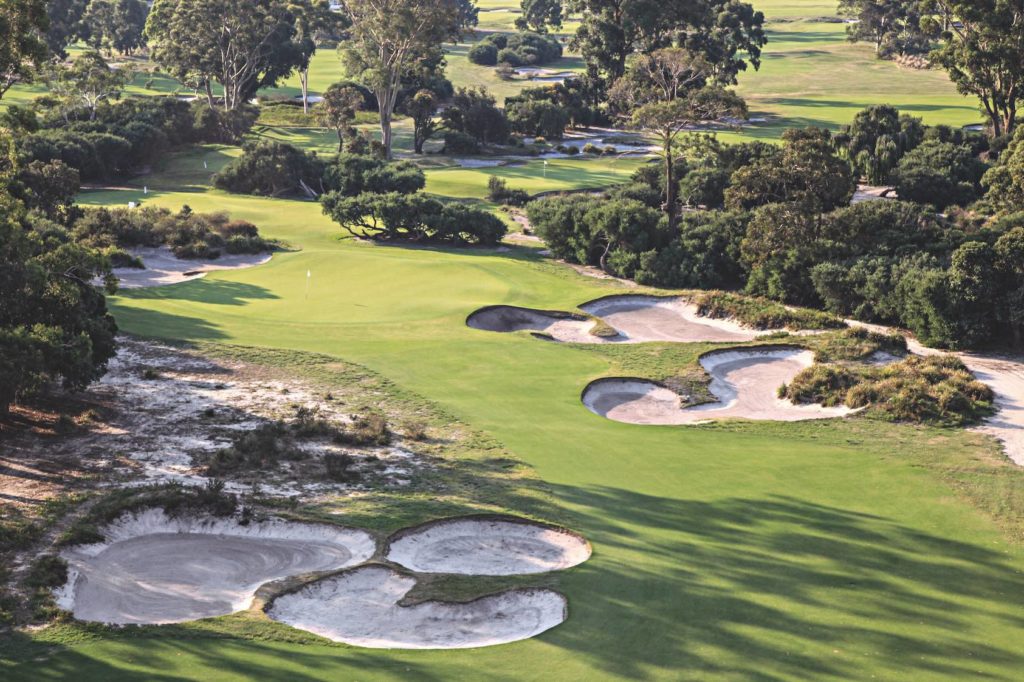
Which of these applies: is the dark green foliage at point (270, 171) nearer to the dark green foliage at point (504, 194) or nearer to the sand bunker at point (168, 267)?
the dark green foliage at point (504, 194)

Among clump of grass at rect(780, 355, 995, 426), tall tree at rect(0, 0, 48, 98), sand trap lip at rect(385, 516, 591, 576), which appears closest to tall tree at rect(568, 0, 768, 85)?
clump of grass at rect(780, 355, 995, 426)

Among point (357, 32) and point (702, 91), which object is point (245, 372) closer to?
point (702, 91)

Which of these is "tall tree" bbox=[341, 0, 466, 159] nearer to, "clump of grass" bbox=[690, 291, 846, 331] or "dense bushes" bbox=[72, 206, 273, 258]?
"dense bushes" bbox=[72, 206, 273, 258]

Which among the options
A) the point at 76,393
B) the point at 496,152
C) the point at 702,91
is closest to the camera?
the point at 76,393

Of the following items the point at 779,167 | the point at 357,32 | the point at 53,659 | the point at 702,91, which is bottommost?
the point at 53,659

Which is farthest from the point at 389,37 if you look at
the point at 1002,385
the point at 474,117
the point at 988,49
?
the point at 1002,385

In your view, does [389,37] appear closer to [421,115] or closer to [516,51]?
[421,115]

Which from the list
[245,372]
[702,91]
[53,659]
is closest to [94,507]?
[53,659]
